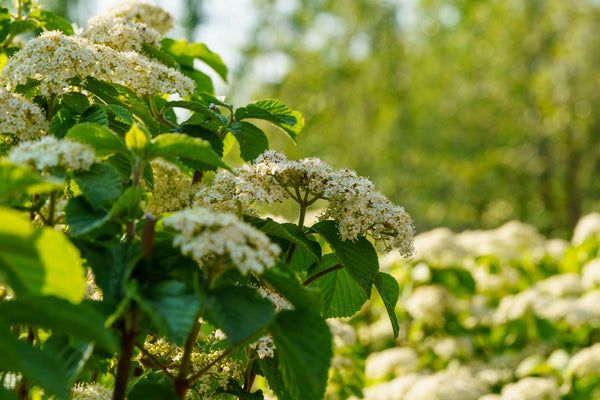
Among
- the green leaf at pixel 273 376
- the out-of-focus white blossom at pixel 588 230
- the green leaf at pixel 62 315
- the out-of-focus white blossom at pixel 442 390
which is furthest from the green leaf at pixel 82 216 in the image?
the out-of-focus white blossom at pixel 588 230

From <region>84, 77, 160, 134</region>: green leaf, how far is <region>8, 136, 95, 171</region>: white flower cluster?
0.26 meters

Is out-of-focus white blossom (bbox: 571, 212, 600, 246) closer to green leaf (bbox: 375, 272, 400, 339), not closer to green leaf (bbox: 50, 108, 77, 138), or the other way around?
green leaf (bbox: 375, 272, 400, 339)

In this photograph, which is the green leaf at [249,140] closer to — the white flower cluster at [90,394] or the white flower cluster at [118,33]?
the white flower cluster at [118,33]

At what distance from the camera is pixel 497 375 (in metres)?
3.74

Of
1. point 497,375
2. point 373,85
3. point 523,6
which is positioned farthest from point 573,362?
point 523,6

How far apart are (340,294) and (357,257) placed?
0.24 metres

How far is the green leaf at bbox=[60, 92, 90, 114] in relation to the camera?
107 cm

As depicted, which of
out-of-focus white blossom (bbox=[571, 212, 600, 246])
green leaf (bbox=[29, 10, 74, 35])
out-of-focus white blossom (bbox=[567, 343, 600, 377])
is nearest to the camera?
green leaf (bbox=[29, 10, 74, 35])

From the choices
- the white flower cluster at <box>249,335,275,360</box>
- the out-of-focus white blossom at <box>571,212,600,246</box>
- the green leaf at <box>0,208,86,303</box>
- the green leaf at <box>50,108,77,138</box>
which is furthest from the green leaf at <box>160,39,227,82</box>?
the out-of-focus white blossom at <box>571,212,600,246</box>

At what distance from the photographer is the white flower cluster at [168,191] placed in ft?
3.82

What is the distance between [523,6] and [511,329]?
11.8m

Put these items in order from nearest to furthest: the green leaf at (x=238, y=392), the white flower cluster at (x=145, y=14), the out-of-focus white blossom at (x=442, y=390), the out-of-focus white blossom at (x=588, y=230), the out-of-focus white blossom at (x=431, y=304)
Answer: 1. the green leaf at (x=238, y=392)
2. the white flower cluster at (x=145, y=14)
3. the out-of-focus white blossom at (x=442, y=390)
4. the out-of-focus white blossom at (x=431, y=304)
5. the out-of-focus white blossom at (x=588, y=230)

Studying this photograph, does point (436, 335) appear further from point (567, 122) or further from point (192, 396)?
point (567, 122)

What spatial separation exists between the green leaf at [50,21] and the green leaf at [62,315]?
3.06 feet
